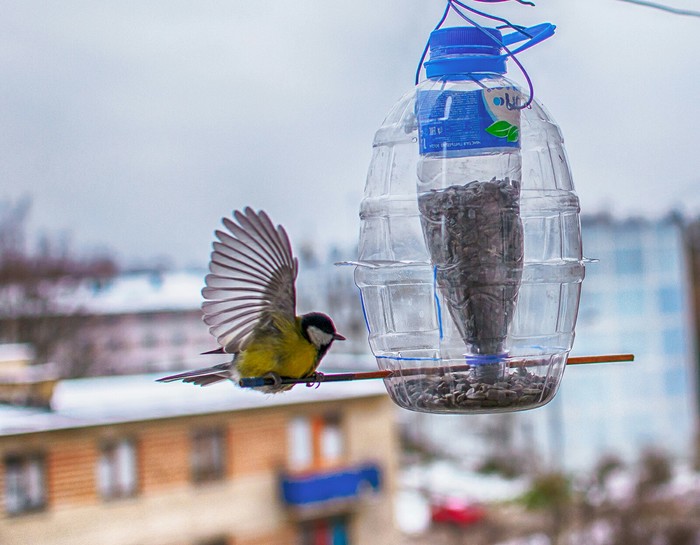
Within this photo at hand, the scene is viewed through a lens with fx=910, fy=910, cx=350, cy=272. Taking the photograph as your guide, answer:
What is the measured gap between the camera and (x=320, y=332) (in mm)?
1615

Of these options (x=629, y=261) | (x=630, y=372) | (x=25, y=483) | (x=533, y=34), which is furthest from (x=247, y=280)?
(x=630, y=372)

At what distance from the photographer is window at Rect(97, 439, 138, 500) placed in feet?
29.8

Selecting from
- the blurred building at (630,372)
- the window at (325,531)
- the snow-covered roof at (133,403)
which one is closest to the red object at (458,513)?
the blurred building at (630,372)

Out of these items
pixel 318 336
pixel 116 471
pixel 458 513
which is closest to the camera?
pixel 318 336

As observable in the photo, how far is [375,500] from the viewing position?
10.8m

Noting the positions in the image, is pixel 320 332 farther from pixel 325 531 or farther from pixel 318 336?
pixel 325 531

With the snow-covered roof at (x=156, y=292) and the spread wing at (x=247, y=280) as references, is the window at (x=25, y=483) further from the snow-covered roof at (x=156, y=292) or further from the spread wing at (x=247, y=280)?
the snow-covered roof at (x=156, y=292)

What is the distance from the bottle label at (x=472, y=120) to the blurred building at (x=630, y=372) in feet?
43.5

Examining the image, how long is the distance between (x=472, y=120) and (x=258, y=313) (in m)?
0.50

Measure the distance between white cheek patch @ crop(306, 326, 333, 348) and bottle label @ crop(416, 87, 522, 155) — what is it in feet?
1.23

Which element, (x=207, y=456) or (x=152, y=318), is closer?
(x=207, y=456)

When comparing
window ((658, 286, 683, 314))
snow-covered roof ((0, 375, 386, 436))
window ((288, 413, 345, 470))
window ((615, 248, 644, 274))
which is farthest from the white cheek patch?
window ((658, 286, 683, 314))

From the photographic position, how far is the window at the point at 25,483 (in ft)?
28.0

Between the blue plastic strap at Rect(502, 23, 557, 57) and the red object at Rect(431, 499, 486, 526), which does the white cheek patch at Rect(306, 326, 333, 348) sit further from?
the red object at Rect(431, 499, 486, 526)
